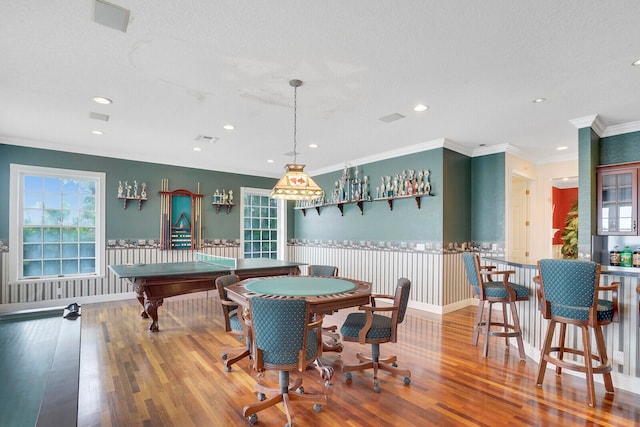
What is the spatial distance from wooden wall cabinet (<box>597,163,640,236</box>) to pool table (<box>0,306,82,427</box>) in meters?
5.16

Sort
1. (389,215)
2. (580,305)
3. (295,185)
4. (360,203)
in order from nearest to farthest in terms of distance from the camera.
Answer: (580,305) → (295,185) → (389,215) → (360,203)

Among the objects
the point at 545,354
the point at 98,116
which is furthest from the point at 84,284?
the point at 545,354

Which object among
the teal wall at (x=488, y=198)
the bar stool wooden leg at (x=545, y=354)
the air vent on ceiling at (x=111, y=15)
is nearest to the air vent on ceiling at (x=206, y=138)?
the air vent on ceiling at (x=111, y=15)

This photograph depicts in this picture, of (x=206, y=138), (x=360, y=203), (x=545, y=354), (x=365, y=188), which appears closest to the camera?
(x=545, y=354)

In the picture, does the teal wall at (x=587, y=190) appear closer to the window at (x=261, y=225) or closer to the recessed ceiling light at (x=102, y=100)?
the recessed ceiling light at (x=102, y=100)

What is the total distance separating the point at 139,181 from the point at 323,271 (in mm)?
4215

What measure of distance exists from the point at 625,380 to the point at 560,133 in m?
3.17

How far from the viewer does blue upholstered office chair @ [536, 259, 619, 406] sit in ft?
7.98

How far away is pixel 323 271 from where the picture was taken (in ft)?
13.0

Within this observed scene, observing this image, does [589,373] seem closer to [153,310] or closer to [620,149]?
[620,149]

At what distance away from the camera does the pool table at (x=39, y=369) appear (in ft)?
3.50

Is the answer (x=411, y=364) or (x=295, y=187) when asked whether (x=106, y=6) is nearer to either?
(x=295, y=187)

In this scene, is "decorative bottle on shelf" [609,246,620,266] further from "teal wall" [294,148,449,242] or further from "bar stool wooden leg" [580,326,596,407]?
"bar stool wooden leg" [580,326,596,407]

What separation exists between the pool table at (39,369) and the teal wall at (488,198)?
17.8 ft
